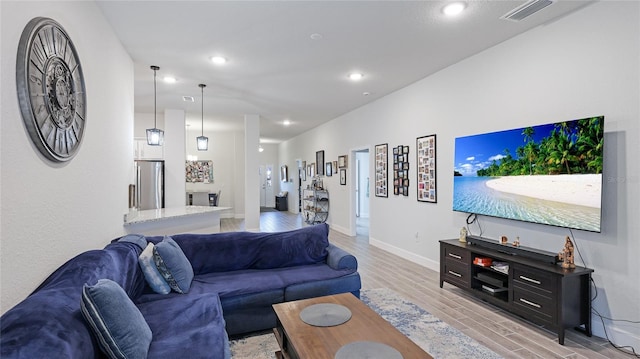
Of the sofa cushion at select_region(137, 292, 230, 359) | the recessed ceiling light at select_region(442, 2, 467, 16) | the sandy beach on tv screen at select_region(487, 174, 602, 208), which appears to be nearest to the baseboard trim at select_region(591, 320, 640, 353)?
the sandy beach on tv screen at select_region(487, 174, 602, 208)

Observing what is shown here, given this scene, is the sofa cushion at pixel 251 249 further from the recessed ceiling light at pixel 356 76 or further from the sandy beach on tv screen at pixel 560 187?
the recessed ceiling light at pixel 356 76

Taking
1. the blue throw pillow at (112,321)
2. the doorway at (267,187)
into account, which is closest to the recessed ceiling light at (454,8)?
the blue throw pillow at (112,321)

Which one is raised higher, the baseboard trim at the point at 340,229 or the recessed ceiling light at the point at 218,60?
the recessed ceiling light at the point at 218,60

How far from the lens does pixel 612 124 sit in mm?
2613

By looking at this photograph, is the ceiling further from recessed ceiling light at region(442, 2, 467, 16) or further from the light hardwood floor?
the light hardwood floor

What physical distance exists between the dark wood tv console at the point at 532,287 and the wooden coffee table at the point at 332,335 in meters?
1.62

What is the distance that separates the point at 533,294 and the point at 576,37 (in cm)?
237

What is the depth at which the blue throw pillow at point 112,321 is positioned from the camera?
1423mm

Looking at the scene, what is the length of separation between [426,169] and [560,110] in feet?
6.23

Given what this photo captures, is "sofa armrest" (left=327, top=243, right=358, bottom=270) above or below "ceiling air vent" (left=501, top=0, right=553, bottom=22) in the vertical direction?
below

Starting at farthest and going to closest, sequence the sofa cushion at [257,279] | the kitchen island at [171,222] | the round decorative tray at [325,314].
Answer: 1. the kitchen island at [171,222]
2. the sofa cushion at [257,279]
3. the round decorative tray at [325,314]

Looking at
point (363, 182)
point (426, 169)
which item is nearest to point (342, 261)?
point (426, 169)

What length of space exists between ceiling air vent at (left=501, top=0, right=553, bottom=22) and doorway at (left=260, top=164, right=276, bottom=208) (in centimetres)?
1170

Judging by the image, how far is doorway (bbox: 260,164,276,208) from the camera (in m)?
13.9
